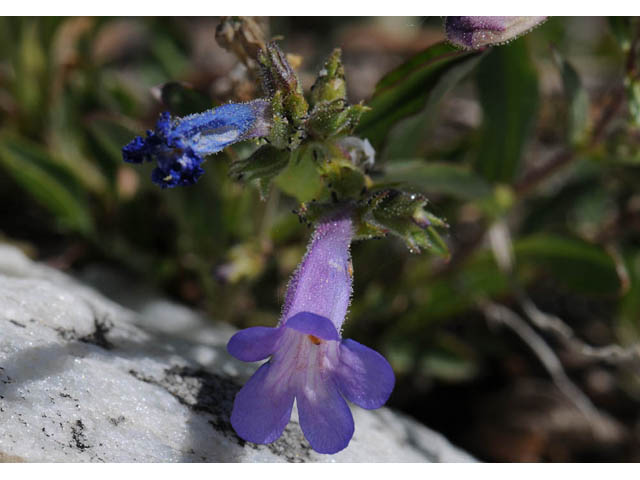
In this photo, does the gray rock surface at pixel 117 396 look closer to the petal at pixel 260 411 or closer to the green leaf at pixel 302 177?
the petal at pixel 260 411

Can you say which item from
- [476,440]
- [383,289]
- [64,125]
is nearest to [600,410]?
[476,440]

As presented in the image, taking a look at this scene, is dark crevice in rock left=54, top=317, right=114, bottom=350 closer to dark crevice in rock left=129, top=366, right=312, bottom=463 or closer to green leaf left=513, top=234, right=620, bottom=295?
dark crevice in rock left=129, top=366, right=312, bottom=463

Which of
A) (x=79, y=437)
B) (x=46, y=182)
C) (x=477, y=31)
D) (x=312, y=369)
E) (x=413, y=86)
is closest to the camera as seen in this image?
(x=79, y=437)

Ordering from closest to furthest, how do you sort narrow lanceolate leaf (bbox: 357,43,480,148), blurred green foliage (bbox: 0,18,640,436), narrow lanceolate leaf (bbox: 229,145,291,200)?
narrow lanceolate leaf (bbox: 229,145,291,200) < narrow lanceolate leaf (bbox: 357,43,480,148) < blurred green foliage (bbox: 0,18,640,436)

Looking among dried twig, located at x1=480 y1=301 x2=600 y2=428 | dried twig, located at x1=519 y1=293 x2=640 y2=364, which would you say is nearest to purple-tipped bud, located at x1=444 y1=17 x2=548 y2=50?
dried twig, located at x1=519 y1=293 x2=640 y2=364

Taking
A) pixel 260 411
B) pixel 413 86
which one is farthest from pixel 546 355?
pixel 260 411

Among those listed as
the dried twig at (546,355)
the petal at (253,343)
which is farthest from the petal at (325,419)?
the dried twig at (546,355)

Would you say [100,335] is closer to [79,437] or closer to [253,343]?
[79,437]
